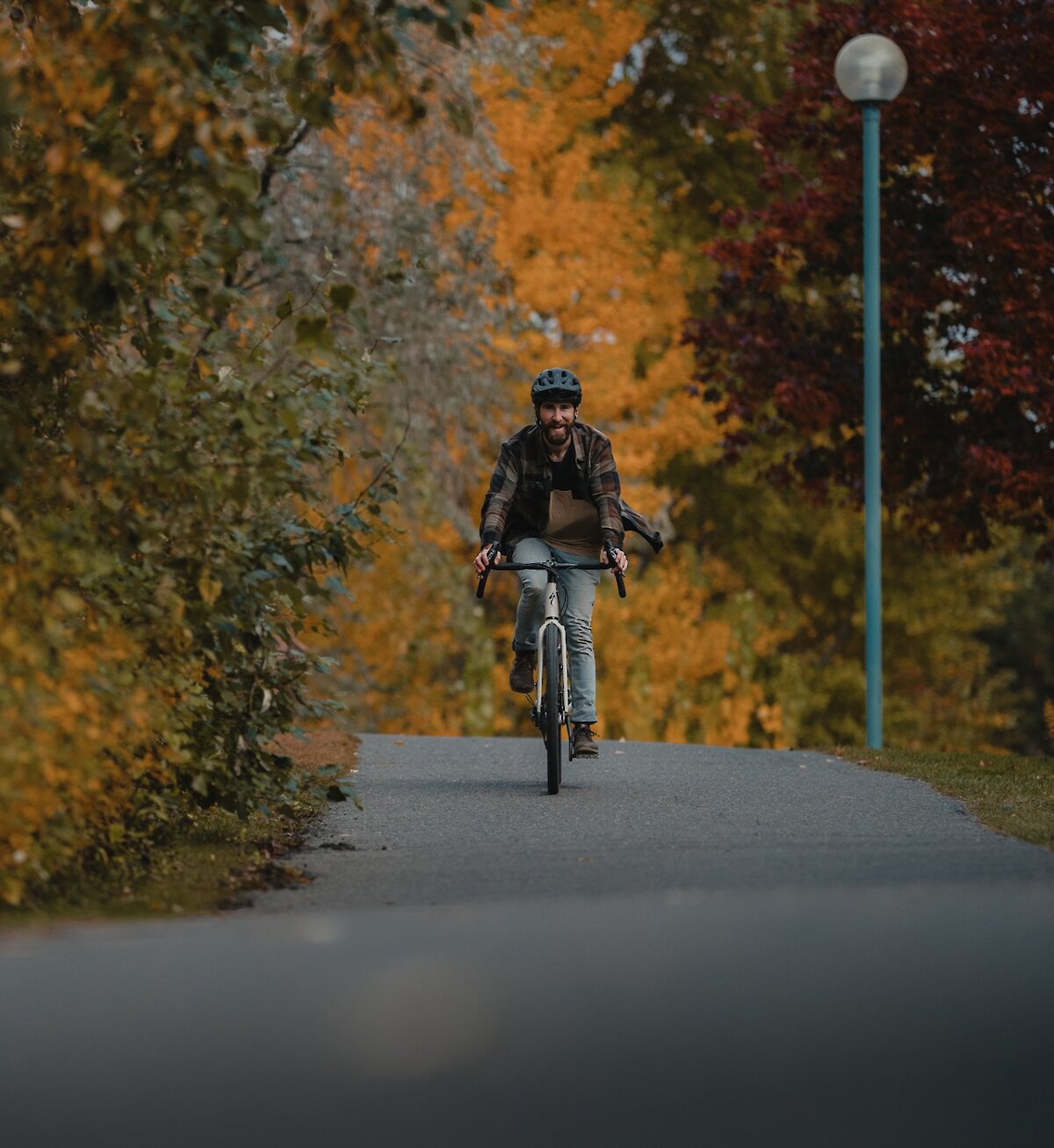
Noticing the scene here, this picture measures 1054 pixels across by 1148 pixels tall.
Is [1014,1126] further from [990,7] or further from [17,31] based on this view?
[990,7]

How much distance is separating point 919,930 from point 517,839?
8.43 feet

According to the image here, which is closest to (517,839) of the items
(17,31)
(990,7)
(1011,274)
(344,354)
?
(344,354)

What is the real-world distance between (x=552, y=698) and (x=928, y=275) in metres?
7.33

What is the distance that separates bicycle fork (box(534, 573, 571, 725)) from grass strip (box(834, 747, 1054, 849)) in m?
2.02

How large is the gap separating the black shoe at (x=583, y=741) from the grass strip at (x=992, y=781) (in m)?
1.86

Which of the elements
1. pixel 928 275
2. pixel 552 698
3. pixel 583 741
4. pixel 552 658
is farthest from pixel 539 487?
pixel 928 275

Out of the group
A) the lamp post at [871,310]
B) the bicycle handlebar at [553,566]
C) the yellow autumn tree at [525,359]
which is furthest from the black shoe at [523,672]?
the yellow autumn tree at [525,359]

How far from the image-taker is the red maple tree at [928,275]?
15.0 metres

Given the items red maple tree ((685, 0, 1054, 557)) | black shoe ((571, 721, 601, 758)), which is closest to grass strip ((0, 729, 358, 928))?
black shoe ((571, 721, 601, 758))

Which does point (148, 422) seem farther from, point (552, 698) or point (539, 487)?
point (539, 487)

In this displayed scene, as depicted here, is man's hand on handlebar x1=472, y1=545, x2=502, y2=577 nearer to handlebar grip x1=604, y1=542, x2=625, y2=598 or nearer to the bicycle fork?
the bicycle fork

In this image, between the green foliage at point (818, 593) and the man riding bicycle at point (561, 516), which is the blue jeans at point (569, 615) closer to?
the man riding bicycle at point (561, 516)

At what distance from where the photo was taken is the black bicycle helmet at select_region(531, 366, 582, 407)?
1003 centimetres

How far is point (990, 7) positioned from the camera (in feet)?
50.3
